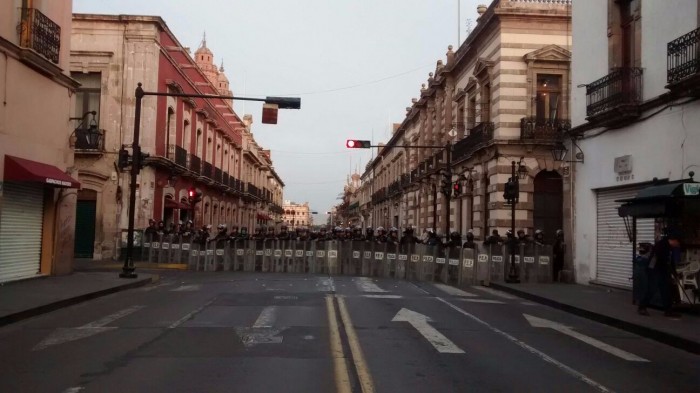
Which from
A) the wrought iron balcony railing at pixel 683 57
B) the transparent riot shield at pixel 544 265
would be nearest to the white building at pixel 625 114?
the wrought iron balcony railing at pixel 683 57

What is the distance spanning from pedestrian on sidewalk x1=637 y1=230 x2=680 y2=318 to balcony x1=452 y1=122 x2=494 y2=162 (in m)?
15.2

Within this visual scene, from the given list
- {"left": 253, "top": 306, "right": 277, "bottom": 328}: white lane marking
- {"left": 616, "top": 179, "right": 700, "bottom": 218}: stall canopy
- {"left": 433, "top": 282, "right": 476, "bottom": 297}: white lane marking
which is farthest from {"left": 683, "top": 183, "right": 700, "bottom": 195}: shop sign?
{"left": 253, "top": 306, "right": 277, "bottom": 328}: white lane marking

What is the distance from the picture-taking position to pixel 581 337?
35.2 feet

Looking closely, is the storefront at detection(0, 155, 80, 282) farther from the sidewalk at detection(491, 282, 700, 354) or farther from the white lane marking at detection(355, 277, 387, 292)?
the sidewalk at detection(491, 282, 700, 354)

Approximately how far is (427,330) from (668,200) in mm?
5858

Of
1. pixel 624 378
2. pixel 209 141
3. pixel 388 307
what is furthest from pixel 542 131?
pixel 209 141

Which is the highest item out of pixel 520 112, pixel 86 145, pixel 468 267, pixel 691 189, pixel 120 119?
pixel 520 112

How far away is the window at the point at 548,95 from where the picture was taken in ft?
90.4

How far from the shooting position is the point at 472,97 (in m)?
31.8

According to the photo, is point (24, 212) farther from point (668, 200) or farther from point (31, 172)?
point (668, 200)

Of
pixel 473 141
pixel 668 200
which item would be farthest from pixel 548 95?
pixel 668 200

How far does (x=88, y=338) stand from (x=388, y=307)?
6.20m

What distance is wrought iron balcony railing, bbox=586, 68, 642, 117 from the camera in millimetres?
17078

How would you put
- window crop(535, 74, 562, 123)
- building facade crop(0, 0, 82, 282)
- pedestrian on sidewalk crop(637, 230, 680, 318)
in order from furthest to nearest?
1. window crop(535, 74, 562, 123)
2. building facade crop(0, 0, 82, 282)
3. pedestrian on sidewalk crop(637, 230, 680, 318)
